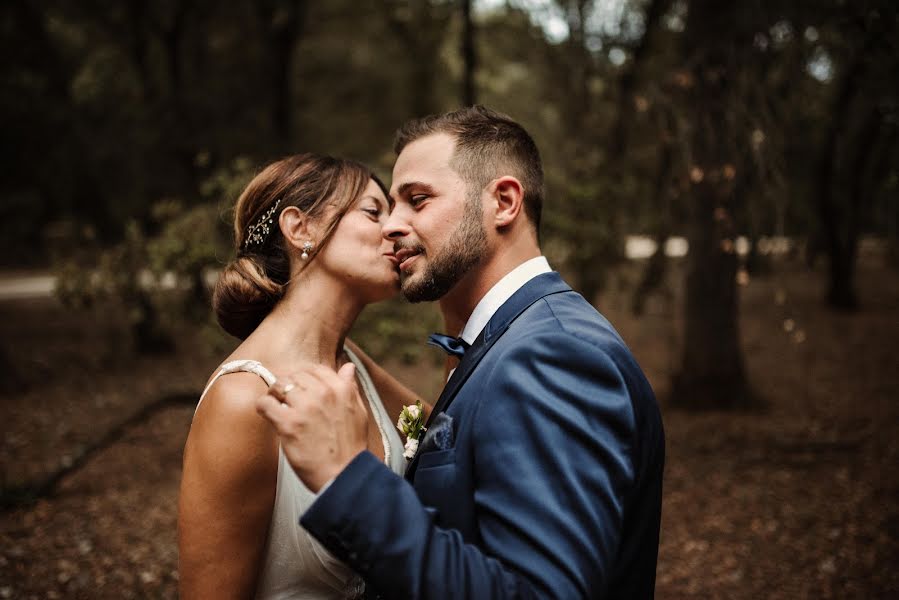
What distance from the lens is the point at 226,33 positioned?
15.8m

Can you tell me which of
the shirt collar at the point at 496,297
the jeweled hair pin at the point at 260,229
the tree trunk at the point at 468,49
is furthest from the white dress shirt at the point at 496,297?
the tree trunk at the point at 468,49

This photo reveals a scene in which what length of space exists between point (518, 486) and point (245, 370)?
49.8 inches

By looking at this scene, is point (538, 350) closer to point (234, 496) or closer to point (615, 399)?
point (615, 399)

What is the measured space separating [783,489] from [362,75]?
17.7 metres

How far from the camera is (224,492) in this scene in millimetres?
2256

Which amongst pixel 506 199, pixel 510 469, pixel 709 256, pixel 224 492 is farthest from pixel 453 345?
pixel 709 256

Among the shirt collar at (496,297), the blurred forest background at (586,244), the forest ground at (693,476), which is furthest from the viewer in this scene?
the blurred forest background at (586,244)

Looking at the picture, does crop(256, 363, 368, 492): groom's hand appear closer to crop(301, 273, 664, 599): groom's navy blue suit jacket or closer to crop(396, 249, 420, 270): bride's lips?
crop(301, 273, 664, 599): groom's navy blue suit jacket

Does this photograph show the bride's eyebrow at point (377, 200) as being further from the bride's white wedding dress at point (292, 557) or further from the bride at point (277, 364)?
the bride's white wedding dress at point (292, 557)

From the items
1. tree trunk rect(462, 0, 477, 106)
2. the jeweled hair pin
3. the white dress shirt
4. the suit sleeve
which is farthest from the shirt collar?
tree trunk rect(462, 0, 477, 106)

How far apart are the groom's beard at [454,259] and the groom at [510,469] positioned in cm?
20

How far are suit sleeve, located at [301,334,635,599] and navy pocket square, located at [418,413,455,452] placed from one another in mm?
168

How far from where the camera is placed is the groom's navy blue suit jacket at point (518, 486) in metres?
1.49

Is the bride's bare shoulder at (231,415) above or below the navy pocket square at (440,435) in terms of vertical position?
below
